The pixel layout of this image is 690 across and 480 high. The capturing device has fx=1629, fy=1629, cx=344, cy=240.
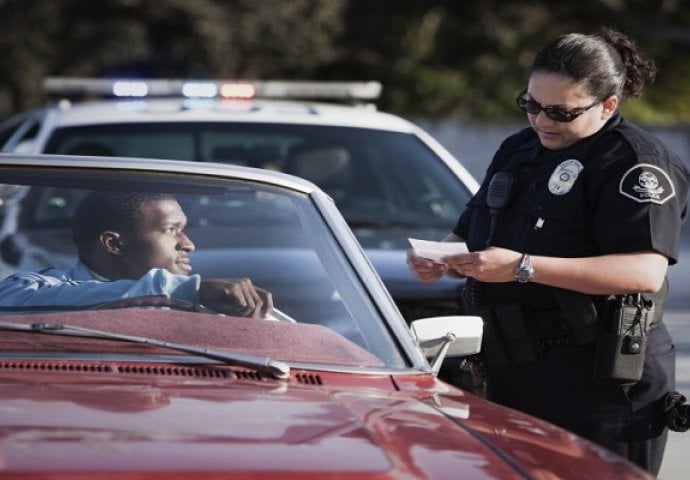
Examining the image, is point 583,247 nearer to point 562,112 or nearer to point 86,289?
point 562,112

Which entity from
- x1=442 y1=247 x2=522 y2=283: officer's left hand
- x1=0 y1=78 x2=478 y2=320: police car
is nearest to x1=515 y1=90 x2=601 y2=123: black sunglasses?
x1=442 y1=247 x2=522 y2=283: officer's left hand

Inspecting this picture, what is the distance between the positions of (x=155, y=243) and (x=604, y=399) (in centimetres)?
123

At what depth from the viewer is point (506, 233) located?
169 inches

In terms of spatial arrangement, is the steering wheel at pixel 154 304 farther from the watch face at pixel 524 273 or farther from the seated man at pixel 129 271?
the watch face at pixel 524 273

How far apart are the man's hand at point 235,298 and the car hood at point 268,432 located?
1.15 feet

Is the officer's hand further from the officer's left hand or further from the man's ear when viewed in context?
the man's ear

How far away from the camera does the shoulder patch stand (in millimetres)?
4062

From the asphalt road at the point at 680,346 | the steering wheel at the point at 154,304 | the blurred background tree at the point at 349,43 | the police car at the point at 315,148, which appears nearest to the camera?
the steering wheel at the point at 154,304

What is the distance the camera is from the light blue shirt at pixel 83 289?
370cm

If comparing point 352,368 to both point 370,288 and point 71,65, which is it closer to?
point 370,288

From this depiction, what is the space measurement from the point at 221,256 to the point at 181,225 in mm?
365

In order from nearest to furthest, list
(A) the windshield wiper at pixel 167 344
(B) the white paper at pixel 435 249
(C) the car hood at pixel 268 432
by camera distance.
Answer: (C) the car hood at pixel 268 432 < (A) the windshield wiper at pixel 167 344 < (B) the white paper at pixel 435 249

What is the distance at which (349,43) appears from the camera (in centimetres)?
3056

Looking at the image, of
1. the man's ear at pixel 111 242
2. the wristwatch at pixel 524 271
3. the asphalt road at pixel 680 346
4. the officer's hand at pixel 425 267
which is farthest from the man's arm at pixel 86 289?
the asphalt road at pixel 680 346
